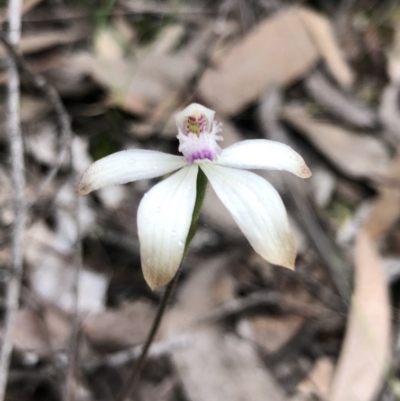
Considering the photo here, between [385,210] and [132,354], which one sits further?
[385,210]

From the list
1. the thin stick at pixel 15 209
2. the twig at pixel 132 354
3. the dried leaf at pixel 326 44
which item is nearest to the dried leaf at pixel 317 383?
the twig at pixel 132 354

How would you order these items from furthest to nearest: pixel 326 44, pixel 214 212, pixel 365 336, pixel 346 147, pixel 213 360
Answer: pixel 326 44 → pixel 346 147 → pixel 214 212 → pixel 365 336 → pixel 213 360

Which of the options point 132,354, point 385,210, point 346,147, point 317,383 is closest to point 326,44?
point 346,147

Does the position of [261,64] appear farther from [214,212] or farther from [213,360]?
[213,360]

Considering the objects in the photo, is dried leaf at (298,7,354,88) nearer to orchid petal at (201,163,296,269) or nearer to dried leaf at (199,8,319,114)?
dried leaf at (199,8,319,114)

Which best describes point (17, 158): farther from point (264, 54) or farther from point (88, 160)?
point (264, 54)

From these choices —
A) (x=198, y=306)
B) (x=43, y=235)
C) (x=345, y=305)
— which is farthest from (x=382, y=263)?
(x=43, y=235)
